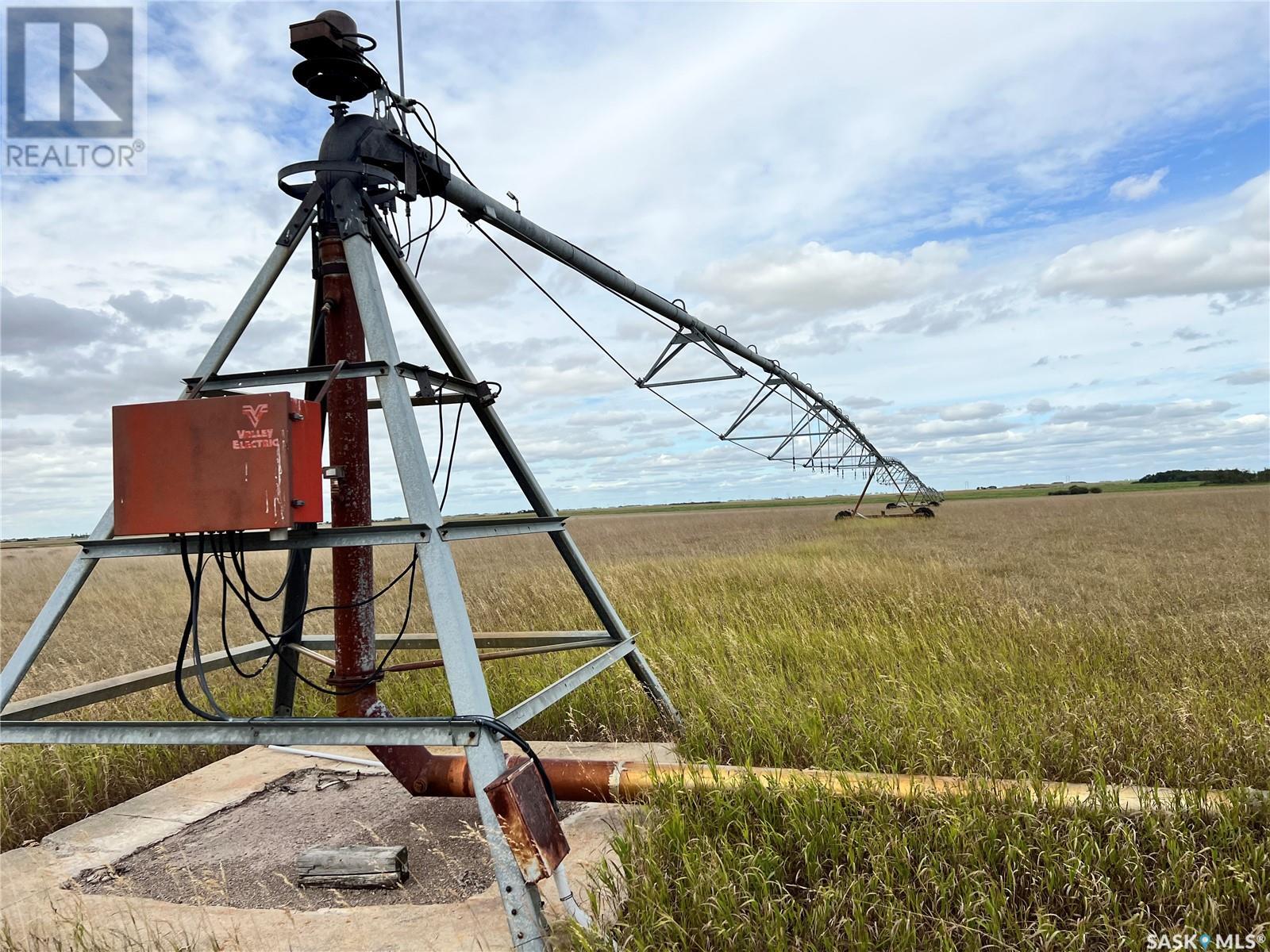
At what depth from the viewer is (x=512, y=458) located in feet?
16.7

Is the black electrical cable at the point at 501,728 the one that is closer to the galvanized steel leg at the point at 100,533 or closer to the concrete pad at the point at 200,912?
the concrete pad at the point at 200,912

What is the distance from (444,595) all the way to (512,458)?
5.29ft

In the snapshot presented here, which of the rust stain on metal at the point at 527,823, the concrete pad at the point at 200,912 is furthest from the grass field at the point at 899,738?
the concrete pad at the point at 200,912

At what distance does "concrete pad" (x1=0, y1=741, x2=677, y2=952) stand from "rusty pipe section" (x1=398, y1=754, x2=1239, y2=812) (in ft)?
0.71

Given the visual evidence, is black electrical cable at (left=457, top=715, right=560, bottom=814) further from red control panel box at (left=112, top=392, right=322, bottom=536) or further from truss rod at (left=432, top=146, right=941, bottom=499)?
truss rod at (left=432, top=146, right=941, bottom=499)

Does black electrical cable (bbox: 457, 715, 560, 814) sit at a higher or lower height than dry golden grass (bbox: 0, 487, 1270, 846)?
higher

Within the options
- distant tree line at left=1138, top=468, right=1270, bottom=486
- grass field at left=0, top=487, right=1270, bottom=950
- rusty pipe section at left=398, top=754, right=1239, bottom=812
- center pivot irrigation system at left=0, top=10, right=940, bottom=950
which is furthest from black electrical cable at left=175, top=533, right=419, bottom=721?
distant tree line at left=1138, top=468, right=1270, bottom=486

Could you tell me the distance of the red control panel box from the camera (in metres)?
3.59

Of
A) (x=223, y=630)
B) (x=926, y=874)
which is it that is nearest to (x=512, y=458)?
(x=223, y=630)

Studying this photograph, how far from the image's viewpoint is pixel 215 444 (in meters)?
3.65

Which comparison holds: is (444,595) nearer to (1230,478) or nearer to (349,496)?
(349,496)

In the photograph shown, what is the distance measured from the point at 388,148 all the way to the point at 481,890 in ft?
13.1

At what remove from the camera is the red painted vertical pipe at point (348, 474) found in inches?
175

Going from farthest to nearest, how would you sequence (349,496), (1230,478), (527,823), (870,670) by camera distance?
(1230,478), (870,670), (349,496), (527,823)
